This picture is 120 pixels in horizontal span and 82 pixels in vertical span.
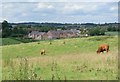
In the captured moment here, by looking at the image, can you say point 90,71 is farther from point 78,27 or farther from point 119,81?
point 78,27

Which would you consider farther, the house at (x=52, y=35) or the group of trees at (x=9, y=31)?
the house at (x=52, y=35)

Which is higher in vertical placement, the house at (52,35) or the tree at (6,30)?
the tree at (6,30)

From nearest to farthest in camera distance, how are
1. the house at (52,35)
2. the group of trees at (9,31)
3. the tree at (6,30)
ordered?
the tree at (6,30) → the group of trees at (9,31) → the house at (52,35)

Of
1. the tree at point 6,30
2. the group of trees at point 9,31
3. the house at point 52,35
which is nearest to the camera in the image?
the tree at point 6,30

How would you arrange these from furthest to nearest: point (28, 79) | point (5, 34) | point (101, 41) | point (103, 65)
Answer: point (5, 34) < point (101, 41) < point (103, 65) < point (28, 79)

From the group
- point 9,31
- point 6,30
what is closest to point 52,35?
point 9,31

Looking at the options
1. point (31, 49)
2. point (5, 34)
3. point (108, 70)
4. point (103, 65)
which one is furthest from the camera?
point (5, 34)

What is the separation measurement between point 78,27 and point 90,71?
98249 mm

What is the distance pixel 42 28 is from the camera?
396ft

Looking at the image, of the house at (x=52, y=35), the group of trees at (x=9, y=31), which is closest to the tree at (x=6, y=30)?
the group of trees at (x=9, y=31)

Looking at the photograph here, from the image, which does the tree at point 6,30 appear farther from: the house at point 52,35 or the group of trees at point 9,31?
the house at point 52,35

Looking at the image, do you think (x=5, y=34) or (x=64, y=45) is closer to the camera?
(x=64, y=45)

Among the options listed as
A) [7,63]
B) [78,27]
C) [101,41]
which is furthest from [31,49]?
[78,27]

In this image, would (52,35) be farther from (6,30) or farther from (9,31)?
(6,30)
